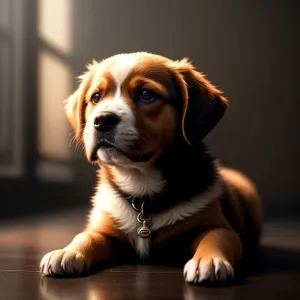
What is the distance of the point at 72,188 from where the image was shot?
388 centimetres

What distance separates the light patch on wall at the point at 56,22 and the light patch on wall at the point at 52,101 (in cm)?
12

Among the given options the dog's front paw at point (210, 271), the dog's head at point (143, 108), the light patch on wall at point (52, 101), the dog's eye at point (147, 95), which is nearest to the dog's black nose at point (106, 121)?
the dog's head at point (143, 108)

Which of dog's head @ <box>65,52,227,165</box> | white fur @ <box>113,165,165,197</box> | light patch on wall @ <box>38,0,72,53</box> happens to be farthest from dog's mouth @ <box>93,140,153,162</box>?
light patch on wall @ <box>38,0,72,53</box>

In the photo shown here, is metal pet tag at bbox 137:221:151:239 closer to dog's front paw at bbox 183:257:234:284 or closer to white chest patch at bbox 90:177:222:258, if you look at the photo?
white chest patch at bbox 90:177:222:258

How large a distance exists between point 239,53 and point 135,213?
2216 millimetres

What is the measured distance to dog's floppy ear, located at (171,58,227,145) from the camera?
72.2 inches

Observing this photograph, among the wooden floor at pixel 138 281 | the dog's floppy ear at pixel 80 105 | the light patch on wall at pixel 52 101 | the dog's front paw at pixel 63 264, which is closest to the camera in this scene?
the wooden floor at pixel 138 281

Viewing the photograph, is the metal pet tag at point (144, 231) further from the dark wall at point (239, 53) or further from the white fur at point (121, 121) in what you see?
the dark wall at point (239, 53)

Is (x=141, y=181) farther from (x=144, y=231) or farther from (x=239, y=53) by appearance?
(x=239, y=53)

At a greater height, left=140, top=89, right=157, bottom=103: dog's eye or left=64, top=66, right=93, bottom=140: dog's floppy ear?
left=140, top=89, right=157, bottom=103: dog's eye

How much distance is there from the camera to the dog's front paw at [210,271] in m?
1.47

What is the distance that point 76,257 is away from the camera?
63.5 inches

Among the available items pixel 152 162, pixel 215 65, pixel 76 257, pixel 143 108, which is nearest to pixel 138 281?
pixel 76 257

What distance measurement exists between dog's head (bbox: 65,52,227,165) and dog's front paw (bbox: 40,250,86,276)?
0.36 meters
